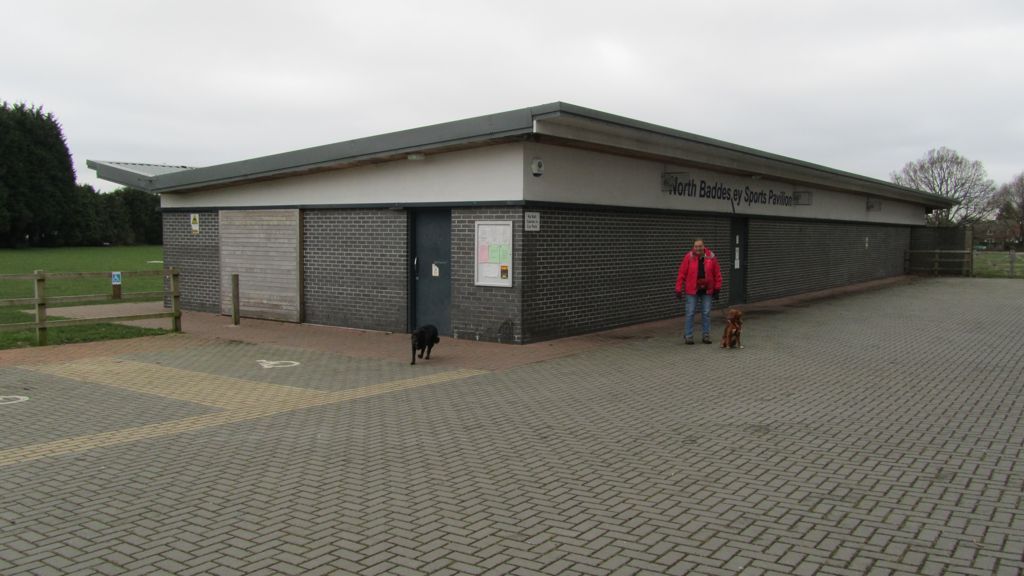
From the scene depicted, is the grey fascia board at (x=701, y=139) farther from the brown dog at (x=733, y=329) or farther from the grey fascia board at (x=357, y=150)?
the brown dog at (x=733, y=329)

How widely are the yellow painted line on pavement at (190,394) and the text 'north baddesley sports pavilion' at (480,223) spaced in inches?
123

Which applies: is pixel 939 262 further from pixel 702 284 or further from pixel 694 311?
pixel 694 311

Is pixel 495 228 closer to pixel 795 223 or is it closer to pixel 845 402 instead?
pixel 845 402

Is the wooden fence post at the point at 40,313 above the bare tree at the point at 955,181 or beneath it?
beneath

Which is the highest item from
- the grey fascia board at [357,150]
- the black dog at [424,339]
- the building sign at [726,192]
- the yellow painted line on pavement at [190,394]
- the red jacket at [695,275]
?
the grey fascia board at [357,150]

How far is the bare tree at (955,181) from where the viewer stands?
61.5 meters

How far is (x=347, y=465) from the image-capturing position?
5980 millimetres

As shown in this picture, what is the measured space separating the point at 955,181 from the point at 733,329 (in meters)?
62.9

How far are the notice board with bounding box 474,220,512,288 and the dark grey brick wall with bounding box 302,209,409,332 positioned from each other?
185 cm

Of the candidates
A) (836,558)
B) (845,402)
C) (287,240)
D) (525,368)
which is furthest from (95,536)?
(287,240)

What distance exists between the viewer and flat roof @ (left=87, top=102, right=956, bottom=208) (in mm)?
11445

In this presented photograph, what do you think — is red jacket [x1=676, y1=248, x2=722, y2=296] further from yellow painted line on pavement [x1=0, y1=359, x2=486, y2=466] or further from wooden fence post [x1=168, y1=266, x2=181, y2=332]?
wooden fence post [x1=168, y1=266, x2=181, y2=332]

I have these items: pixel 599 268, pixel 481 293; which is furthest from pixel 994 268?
pixel 481 293

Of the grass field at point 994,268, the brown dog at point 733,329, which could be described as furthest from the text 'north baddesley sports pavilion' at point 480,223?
the grass field at point 994,268
